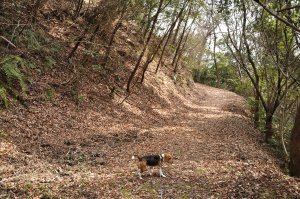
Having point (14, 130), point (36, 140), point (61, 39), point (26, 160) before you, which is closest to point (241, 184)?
point (26, 160)

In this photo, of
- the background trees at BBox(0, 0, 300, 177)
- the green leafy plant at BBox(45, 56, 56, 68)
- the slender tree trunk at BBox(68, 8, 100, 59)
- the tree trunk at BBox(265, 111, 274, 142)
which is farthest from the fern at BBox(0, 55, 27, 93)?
the tree trunk at BBox(265, 111, 274, 142)

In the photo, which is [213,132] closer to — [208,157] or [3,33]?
[208,157]

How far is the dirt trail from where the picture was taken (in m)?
6.78

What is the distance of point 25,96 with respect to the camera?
11.3 metres

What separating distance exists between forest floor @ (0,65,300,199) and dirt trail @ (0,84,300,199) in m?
0.02

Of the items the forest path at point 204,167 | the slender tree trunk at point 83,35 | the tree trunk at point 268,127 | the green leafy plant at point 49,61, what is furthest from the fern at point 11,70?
the tree trunk at point 268,127

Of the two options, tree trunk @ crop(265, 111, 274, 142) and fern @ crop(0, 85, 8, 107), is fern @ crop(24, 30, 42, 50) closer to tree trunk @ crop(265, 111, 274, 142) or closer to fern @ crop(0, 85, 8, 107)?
fern @ crop(0, 85, 8, 107)

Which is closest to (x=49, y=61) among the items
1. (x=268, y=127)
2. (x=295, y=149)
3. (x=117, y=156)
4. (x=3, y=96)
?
(x=3, y=96)

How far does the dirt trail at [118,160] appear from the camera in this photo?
22.2ft

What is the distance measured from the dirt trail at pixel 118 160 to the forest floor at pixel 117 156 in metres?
0.02

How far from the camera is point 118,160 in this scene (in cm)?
915

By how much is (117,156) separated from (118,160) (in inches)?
16.9

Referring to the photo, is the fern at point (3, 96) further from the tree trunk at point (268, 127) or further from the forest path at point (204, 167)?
the tree trunk at point (268, 127)

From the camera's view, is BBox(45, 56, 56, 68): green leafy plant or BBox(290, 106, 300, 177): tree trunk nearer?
BBox(290, 106, 300, 177): tree trunk
